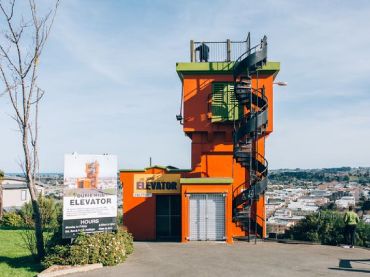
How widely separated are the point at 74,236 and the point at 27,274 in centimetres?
209

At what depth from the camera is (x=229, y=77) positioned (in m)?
23.5

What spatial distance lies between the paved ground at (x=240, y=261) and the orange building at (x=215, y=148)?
106 inches

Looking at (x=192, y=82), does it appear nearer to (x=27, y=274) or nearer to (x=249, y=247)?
(x=249, y=247)

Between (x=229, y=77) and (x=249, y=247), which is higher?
(x=229, y=77)

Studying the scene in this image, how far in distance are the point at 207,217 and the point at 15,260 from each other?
9.09m

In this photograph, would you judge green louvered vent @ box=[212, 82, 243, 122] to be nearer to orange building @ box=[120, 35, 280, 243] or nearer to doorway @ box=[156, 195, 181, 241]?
orange building @ box=[120, 35, 280, 243]

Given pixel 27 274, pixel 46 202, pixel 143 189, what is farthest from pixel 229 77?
pixel 46 202

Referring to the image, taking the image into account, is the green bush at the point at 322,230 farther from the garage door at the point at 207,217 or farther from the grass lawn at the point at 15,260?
the grass lawn at the point at 15,260

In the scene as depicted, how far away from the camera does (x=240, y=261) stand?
16109 mm

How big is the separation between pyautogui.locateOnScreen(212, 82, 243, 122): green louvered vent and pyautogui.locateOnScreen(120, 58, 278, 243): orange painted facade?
256mm

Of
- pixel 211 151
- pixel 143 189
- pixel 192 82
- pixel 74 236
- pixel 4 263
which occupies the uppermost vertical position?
pixel 192 82

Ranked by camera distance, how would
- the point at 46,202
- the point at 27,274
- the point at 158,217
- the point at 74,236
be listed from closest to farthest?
the point at 27,274 → the point at 74,236 → the point at 158,217 → the point at 46,202

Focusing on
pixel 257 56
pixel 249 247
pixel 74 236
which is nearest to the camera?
pixel 74 236

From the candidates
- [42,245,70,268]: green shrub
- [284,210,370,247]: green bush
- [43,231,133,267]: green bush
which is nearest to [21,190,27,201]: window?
[284,210,370,247]: green bush
